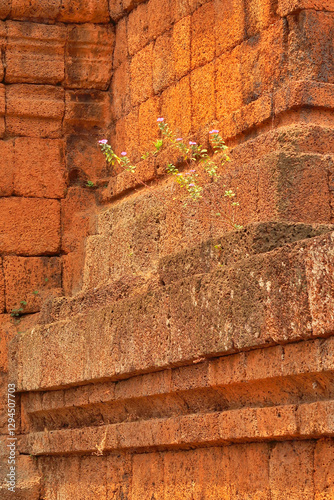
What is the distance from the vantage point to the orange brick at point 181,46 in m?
7.24

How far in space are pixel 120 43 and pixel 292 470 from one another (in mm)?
4902

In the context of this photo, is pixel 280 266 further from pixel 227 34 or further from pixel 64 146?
pixel 64 146

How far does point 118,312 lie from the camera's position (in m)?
6.45

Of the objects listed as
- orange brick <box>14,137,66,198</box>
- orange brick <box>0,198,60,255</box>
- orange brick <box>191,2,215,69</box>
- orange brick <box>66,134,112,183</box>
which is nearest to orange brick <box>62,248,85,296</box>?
orange brick <box>0,198,60,255</box>

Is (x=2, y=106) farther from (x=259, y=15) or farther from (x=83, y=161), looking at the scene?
(x=259, y=15)

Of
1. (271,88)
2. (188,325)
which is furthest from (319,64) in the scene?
(188,325)

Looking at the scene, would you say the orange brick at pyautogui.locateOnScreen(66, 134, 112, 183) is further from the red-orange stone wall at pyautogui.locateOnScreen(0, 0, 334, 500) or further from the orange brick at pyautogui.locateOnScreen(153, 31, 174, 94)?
the orange brick at pyautogui.locateOnScreen(153, 31, 174, 94)

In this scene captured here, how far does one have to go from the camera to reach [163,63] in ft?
25.0

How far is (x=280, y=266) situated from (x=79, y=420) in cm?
317

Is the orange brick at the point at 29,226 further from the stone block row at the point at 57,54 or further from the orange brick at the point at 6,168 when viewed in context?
the stone block row at the point at 57,54

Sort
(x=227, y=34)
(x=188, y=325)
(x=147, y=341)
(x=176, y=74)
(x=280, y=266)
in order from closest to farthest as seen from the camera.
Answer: (x=280, y=266)
(x=188, y=325)
(x=147, y=341)
(x=227, y=34)
(x=176, y=74)

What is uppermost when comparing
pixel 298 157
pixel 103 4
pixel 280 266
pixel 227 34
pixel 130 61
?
pixel 103 4

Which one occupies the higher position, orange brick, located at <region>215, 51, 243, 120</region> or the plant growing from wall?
orange brick, located at <region>215, 51, 243, 120</region>

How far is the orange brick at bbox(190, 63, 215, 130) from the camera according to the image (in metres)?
6.84
